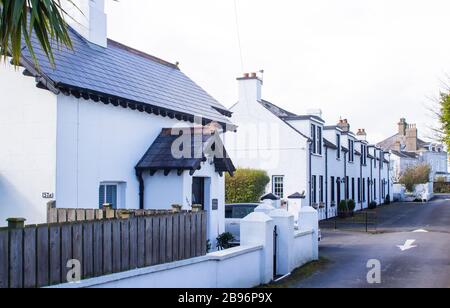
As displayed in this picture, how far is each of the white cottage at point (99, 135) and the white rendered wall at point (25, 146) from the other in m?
0.02

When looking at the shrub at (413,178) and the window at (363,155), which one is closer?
the window at (363,155)

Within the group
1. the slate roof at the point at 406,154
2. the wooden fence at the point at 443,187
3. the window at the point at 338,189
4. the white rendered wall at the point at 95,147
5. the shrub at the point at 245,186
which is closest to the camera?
the white rendered wall at the point at 95,147

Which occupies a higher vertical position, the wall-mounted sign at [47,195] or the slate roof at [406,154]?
the slate roof at [406,154]

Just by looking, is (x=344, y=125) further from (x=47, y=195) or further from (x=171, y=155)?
(x=47, y=195)

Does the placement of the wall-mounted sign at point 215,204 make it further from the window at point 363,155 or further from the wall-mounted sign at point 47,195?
the window at point 363,155

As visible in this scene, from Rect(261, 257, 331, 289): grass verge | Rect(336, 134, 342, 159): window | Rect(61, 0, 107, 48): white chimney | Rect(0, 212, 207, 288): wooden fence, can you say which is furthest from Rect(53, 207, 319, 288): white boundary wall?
Rect(336, 134, 342, 159): window

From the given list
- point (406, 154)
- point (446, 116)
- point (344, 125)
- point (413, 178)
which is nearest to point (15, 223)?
point (446, 116)

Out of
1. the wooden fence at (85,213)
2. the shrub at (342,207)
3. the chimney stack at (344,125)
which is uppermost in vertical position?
the chimney stack at (344,125)

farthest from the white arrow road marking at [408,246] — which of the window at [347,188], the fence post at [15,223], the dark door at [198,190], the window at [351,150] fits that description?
the window at [351,150]

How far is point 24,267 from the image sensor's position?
6816 mm

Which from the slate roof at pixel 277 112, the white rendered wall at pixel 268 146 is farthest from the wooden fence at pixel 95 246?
the slate roof at pixel 277 112

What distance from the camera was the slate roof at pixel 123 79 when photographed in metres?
13.3

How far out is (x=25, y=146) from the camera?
13.1 m

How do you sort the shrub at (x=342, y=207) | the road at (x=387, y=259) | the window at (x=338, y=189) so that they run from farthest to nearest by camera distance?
the window at (x=338, y=189)
the shrub at (x=342, y=207)
the road at (x=387, y=259)
